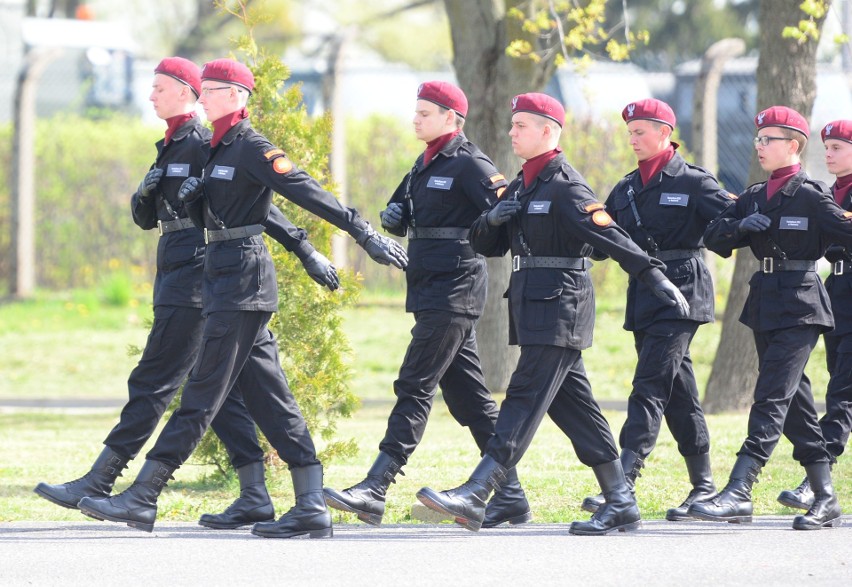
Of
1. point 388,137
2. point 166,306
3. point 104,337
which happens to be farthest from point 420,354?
point 388,137

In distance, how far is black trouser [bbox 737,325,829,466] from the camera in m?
7.52

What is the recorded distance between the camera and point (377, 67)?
18484mm

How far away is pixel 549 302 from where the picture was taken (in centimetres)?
713

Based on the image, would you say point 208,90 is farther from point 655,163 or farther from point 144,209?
point 655,163

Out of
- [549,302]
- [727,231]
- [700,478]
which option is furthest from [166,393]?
[727,231]

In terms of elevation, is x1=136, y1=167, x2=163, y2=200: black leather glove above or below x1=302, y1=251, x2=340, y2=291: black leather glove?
above

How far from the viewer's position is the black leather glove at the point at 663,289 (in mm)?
6980

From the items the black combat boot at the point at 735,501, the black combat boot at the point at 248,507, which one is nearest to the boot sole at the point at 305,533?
the black combat boot at the point at 248,507

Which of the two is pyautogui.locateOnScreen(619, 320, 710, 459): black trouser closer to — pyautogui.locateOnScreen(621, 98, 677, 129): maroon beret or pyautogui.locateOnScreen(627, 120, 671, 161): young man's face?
pyautogui.locateOnScreen(627, 120, 671, 161): young man's face

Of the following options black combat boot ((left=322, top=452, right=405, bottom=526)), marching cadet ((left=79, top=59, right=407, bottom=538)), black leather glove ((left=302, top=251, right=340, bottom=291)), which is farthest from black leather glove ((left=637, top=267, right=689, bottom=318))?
black combat boot ((left=322, top=452, right=405, bottom=526))

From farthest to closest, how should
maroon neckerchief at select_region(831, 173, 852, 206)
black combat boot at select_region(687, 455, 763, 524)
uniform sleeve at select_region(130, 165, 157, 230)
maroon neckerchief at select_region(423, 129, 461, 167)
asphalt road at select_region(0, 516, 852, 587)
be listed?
maroon neckerchief at select_region(831, 173, 852, 206)
maroon neckerchief at select_region(423, 129, 461, 167)
uniform sleeve at select_region(130, 165, 157, 230)
black combat boot at select_region(687, 455, 763, 524)
asphalt road at select_region(0, 516, 852, 587)

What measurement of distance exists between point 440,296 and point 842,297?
6.89 feet

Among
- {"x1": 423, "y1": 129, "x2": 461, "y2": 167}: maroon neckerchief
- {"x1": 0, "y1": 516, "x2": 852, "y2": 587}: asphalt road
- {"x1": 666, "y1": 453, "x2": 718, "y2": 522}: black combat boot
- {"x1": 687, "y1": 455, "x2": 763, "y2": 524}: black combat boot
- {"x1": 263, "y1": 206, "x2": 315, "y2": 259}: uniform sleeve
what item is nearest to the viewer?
{"x1": 0, "y1": 516, "x2": 852, "y2": 587}: asphalt road

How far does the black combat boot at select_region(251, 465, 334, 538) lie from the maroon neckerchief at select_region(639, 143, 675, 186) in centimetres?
214
